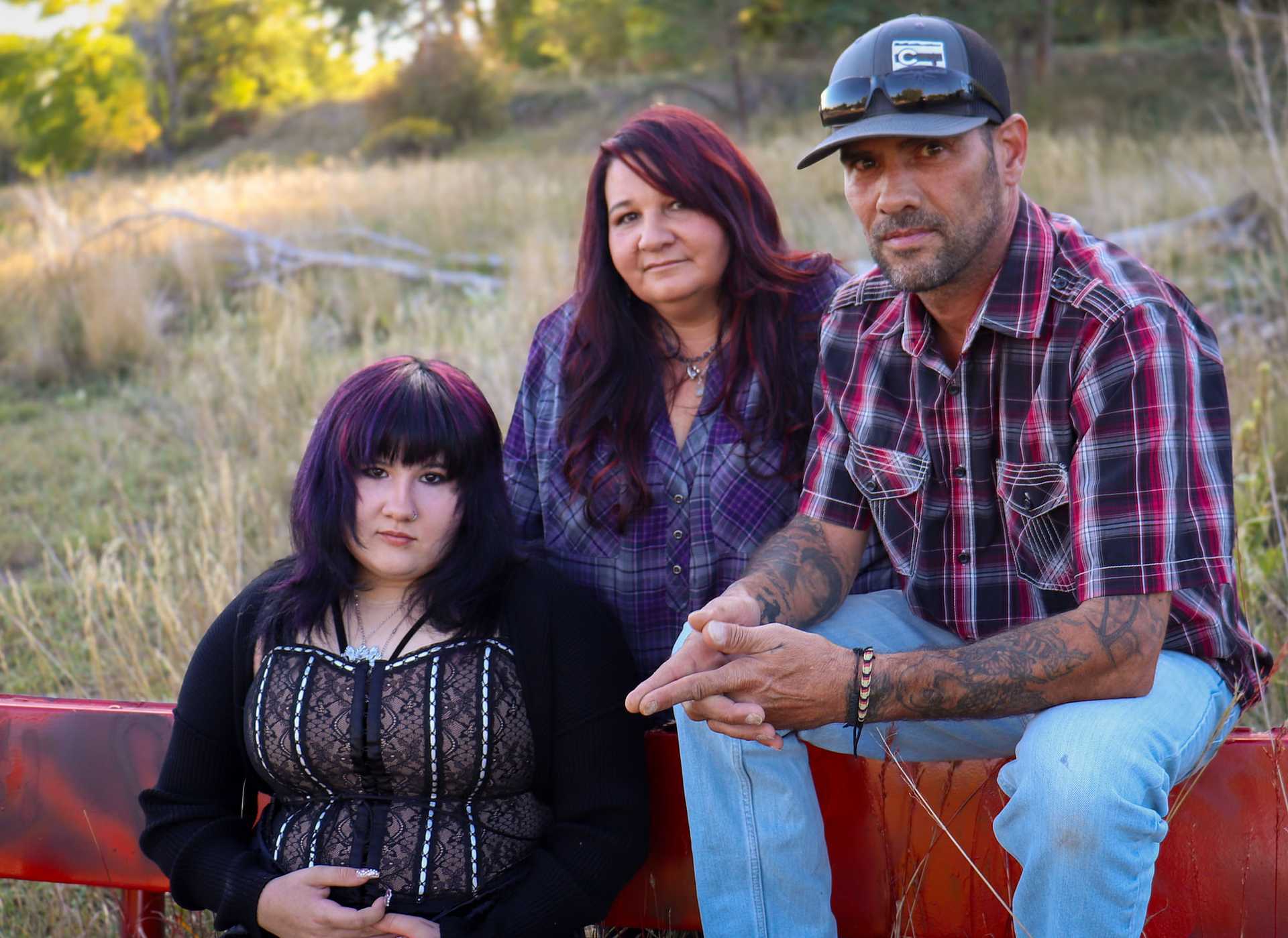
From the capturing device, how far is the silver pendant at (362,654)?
7.48 ft

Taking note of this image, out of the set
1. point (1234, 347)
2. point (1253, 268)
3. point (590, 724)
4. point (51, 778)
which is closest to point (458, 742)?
point (590, 724)

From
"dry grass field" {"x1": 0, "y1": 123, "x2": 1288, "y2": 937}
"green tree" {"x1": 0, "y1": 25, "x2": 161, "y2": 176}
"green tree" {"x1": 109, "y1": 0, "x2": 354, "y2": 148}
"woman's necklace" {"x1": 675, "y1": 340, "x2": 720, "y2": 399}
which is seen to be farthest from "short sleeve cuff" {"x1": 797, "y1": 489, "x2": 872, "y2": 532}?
"green tree" {"x1": 109, "y1": 0, "x2": 354, "y2": 148}

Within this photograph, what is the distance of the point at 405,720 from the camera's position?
2.20 meters

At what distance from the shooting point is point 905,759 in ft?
8.29

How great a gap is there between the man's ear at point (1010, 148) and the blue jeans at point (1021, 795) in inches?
38.9

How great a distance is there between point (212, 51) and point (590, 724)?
3233cm

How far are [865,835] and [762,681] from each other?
0.54 m

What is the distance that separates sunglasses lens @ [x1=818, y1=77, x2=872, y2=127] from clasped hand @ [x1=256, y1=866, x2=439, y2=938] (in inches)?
67.8

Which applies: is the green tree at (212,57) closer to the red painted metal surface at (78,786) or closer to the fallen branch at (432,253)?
the fallen branch at (432,253)

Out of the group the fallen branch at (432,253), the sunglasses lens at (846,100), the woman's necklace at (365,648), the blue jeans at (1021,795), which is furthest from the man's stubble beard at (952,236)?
the fallen branch at (432,253)

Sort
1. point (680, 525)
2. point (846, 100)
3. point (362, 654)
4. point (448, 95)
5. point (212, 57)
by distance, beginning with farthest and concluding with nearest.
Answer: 1. point (212, 57)
2. point (448, 95)
3. point (680, 525)
4. point (846, 100)
5. point (362, 654)

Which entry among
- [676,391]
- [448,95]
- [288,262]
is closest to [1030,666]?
[676,391]

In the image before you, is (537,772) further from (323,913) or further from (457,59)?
(457,59)

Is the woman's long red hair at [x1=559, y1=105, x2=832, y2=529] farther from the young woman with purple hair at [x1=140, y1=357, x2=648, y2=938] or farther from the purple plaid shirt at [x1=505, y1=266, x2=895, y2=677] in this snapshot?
the young woman with purple hair at [x1=140, y1=357, x2=648, y2=938]
